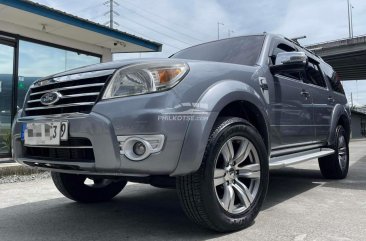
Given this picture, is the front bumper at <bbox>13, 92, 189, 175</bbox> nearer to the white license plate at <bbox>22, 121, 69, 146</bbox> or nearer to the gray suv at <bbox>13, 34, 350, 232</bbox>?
the gray suv at <bbox>13, 34, 350, 232</bbox>

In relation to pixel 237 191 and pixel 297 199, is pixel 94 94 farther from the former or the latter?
pixel 297 199

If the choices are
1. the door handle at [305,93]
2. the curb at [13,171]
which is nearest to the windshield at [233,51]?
the door handle at [305,93]

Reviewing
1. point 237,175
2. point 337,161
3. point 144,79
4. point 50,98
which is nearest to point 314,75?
point 337,161

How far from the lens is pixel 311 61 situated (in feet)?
17.6

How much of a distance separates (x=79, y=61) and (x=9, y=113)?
93.2 inches

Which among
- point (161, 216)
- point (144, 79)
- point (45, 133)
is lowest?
point (161, 216)

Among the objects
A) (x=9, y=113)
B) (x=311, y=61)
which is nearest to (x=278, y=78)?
(x=311, y=61)

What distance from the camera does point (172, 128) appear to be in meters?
2.64

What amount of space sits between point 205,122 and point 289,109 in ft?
5.40

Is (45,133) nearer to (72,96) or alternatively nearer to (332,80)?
(72,96)

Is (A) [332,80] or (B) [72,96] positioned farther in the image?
(A) [332,80]

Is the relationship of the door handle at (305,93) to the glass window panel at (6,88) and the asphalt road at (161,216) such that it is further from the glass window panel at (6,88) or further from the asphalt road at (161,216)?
the glass window panel at (6,88)

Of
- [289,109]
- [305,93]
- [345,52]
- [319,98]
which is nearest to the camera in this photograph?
[289,109]

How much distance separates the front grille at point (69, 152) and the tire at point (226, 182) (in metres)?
0.67
